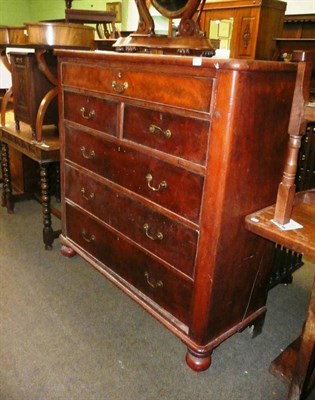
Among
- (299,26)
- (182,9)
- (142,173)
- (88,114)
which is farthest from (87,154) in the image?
(299,26)

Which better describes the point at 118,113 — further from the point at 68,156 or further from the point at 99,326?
the point at 99,326

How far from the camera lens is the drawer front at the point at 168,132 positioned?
121 cm

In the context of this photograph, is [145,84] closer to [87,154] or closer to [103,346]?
[87,154]

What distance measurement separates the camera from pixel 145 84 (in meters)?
1.35

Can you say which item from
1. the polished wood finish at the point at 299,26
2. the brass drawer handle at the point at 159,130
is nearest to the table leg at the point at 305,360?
the brass drawer handle at the point at 159,130

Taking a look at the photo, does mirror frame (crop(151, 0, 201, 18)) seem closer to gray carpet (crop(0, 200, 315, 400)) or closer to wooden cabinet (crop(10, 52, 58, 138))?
wooden cabinet (crop(10, 52, 58, 138))

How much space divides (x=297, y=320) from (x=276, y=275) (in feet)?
0.81

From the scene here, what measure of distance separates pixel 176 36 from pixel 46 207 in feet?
4.31

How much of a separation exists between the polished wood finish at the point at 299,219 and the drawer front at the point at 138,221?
28 centimetres

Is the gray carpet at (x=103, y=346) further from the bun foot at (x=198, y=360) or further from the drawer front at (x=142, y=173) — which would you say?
the drawer front at (x=142, y=173)

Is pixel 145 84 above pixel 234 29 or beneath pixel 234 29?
beneath

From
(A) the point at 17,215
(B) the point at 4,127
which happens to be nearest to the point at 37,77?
(B) the point at 4,127

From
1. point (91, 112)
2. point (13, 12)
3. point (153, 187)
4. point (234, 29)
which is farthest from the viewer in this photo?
point (13, 12)

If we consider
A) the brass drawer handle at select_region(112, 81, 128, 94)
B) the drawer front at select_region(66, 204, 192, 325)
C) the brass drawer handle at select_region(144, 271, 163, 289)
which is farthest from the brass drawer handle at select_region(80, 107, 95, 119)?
the brass drawer handle at select_region(144, 271, 163, 289)
